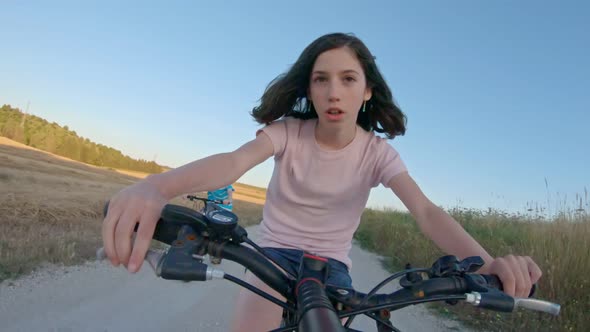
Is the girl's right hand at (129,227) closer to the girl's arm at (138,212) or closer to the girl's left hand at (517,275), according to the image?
the girl's arm at (138,212)

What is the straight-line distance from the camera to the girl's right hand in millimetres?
959

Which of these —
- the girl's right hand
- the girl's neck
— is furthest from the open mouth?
the girl's right hand

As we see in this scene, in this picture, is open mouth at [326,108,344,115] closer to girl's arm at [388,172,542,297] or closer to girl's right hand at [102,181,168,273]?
girl's arm at [388,172,542,297]

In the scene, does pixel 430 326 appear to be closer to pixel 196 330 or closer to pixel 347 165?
pixel 196 330

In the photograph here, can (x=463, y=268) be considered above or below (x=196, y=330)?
above

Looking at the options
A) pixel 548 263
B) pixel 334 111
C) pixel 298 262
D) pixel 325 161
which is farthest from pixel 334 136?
pixel 548 263

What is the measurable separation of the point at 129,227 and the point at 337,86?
4.35 ft

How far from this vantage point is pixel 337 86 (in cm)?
199

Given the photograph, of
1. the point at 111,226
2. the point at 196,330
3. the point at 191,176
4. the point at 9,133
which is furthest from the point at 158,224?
the point at 9,133

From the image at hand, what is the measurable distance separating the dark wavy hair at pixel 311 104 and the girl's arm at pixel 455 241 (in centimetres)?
60

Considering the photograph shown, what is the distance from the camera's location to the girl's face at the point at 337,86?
197cm

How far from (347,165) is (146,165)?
2349 inches

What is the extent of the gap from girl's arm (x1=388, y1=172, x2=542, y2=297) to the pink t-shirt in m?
0.15

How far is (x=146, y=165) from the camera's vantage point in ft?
189
